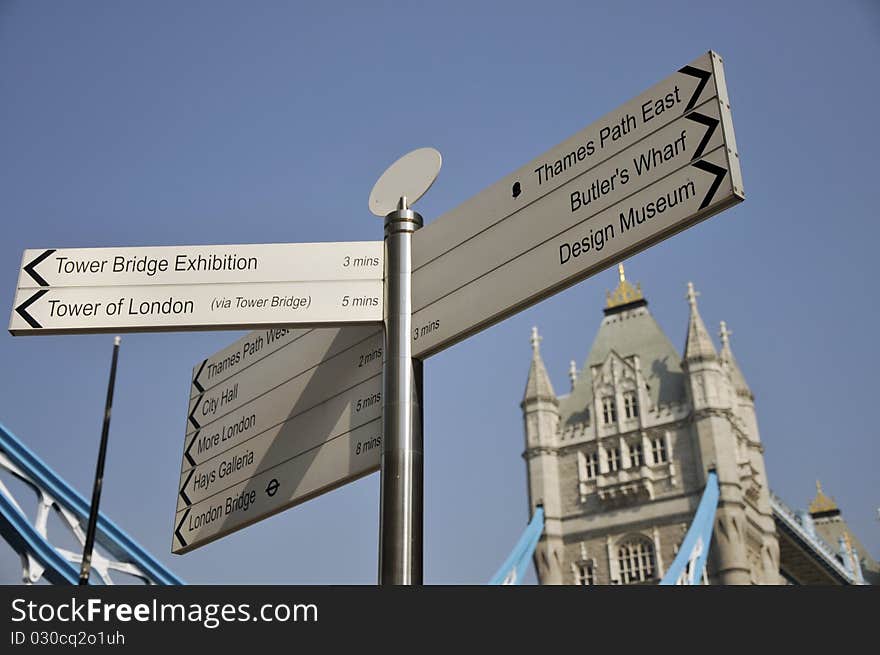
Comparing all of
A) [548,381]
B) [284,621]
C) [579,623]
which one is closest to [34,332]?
[284,621]

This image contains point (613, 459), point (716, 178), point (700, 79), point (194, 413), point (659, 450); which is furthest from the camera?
point (613, 459)

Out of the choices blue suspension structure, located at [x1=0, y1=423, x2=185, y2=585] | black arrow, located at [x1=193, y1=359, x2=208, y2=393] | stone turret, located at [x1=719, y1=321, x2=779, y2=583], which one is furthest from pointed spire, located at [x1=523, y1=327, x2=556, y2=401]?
black arrow, located at [x1=193, y1=359, x2=208, y2=393]

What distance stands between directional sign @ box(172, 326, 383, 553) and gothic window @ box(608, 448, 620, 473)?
155 feet

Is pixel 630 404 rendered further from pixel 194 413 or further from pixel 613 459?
pixel 194 413

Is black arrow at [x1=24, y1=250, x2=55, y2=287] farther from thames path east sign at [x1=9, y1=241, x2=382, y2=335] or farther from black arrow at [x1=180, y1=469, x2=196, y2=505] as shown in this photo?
black arrow at [x1=180, y1=469, x2=196, y2=505]

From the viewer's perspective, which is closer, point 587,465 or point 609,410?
point 587,465

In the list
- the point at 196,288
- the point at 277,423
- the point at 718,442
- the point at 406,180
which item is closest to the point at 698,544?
the point at 718,442

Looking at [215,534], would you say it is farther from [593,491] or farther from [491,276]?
[593,491]

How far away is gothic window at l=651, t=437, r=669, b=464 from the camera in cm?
4962

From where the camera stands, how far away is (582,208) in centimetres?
306

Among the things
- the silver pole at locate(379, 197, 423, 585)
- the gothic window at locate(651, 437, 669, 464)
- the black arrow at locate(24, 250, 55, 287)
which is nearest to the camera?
the silver pole at locate(379, 197, 423, 585)

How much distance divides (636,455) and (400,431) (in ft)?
159

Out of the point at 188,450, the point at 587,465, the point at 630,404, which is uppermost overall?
the point at 630,404

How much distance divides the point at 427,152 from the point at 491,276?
60cm
